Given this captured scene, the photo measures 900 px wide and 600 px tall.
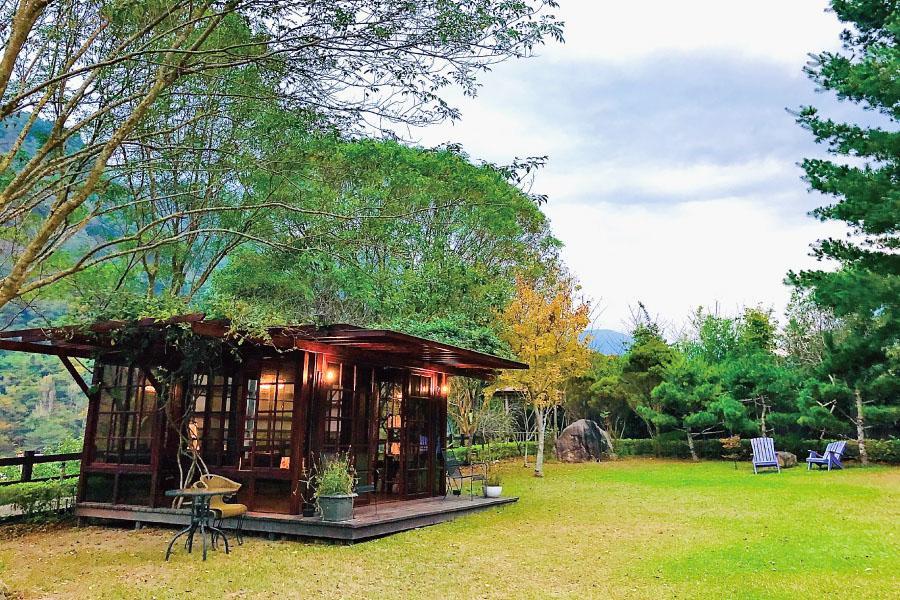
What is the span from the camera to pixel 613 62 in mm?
11383

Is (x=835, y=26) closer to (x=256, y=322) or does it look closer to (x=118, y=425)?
(x=256, y=322)

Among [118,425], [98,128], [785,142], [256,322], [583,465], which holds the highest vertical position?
[785,142]

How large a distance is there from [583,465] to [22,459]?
14.3m

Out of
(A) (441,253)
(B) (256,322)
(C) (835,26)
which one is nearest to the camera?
(B) (256,322)

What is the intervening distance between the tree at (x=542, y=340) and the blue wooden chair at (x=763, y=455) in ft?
15.5

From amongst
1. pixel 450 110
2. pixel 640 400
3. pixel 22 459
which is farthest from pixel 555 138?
pixel 640 400

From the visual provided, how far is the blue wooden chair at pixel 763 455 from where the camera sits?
15207mm

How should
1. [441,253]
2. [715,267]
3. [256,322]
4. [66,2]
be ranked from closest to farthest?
[66,2]
[256,322]
[441,253]
[715,267]

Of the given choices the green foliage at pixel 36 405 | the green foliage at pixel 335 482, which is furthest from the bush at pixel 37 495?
the green foliage at pixel 36 405

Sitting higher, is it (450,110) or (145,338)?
(450,110)

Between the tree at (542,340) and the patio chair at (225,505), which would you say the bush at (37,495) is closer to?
the patio chair at (225,505)

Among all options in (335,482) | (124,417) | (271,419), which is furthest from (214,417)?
(335,482)

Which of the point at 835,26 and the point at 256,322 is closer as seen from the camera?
the point at 256,322

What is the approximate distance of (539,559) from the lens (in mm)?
6398
